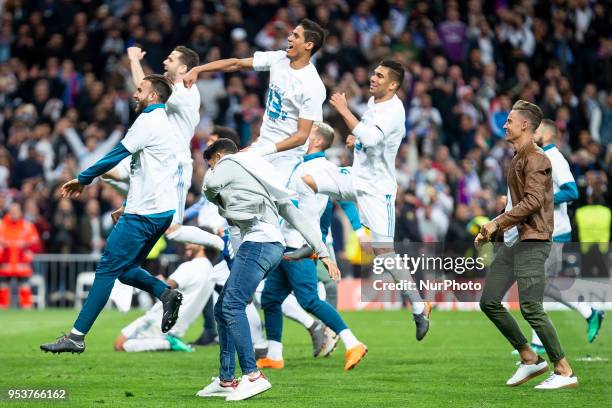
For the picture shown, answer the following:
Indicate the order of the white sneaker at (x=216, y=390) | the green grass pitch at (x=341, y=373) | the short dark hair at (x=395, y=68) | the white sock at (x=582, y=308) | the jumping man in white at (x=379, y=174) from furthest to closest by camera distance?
the white sock at (x=582, y=308)
the short dark hair at (x=395, y=68)
the jumping man in white at (x=379, y=174)
the white sneaker at (x=216, y=390)
the green grass pitch at (x=341, y=373)

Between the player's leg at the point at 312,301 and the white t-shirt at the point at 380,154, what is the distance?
1.10m

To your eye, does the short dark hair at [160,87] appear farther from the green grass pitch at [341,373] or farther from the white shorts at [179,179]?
the green grass pitch at [341,373]

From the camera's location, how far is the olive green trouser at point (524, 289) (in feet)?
33.5

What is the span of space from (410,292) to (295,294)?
113 centimetres

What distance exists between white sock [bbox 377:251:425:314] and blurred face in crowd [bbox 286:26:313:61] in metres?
2.15

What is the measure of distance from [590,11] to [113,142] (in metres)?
11.2

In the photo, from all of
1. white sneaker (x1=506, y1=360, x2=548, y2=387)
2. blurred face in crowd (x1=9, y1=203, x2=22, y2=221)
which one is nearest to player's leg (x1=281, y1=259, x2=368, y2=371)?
white sneaker (x1=506, y1=360, x2=548, y2=387)

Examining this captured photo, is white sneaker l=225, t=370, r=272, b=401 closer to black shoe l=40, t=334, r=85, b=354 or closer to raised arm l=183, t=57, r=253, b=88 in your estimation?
black shoe l=40, t=334, r=85, b=354

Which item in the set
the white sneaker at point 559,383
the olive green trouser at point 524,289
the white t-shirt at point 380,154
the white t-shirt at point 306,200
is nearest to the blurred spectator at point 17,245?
the white t-shirt at point 306,200

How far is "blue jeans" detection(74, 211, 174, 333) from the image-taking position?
35.8 ft

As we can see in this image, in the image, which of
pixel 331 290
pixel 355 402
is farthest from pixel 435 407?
pixel 331 290

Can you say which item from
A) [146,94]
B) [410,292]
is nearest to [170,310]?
[146,94]

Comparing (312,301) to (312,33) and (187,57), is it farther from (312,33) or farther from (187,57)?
(187,57)

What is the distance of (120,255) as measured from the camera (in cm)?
1100
